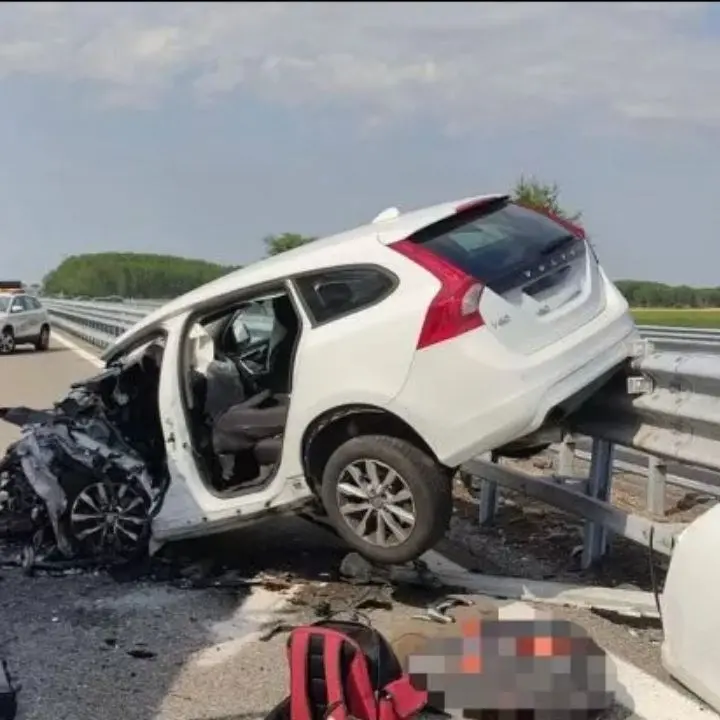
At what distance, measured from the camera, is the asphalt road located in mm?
4215

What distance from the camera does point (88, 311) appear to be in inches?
1288

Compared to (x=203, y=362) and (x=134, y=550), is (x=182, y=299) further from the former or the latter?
(x=134, y=550)

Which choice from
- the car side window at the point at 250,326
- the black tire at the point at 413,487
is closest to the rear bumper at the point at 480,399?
the black tire at the point at 413,487

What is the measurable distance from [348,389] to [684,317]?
7.52m

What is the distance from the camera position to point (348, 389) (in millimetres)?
5309

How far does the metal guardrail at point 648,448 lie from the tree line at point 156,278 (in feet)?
3.55

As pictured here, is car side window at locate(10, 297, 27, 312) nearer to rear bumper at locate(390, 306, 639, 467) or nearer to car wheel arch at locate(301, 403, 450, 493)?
car wheel arch at locate(301, 403, 450, 493)

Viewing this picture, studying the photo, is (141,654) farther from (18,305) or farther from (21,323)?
(18,305)

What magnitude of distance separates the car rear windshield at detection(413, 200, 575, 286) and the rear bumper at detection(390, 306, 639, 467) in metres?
0.39

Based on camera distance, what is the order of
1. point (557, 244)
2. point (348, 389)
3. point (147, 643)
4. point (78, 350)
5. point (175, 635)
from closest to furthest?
point (147, 643)
point (175, 635)
point (348, 389)
point (557, 244)
point (78, 350)

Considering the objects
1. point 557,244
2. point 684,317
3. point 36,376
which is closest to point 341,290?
point 557,244

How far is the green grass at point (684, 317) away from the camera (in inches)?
410

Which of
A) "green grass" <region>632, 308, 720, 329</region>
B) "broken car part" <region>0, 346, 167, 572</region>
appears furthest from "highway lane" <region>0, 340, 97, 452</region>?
"green grass" <region>632, 308, 720, 329</region>

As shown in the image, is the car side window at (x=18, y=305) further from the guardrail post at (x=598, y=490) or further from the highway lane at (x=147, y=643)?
the guardrail post at (x=598, y=490)
